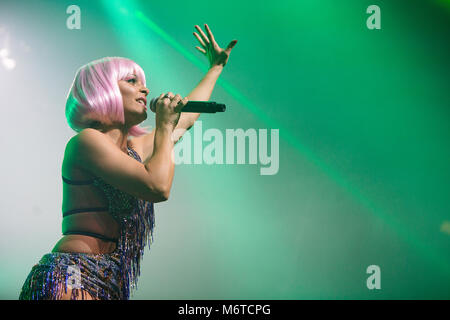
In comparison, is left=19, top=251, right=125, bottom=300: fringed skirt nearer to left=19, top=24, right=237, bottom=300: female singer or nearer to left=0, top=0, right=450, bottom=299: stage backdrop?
left=19, top=24, right=237, bottom=300: female singer

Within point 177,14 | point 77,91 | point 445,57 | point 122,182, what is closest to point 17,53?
point 177,14

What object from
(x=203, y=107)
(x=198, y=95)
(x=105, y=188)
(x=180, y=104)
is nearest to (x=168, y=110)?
(x=180, y=104)

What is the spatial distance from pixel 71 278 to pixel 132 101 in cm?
46

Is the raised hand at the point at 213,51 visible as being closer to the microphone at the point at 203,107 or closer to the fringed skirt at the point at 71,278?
the microphone at the point at 203,107

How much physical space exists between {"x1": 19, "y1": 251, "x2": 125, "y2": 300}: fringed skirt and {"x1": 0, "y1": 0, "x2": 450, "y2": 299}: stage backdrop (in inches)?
67.3

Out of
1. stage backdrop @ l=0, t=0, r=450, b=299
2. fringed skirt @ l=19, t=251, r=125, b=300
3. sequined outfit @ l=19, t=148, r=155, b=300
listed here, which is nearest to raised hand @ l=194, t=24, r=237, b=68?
sequined outfit @ l=19, t=148, r=155, b=300

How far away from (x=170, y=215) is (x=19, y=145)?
1093 millimetres

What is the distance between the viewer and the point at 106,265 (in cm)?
100

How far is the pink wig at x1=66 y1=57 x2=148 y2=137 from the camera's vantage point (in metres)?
1.05

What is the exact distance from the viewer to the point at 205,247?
9.13 feet

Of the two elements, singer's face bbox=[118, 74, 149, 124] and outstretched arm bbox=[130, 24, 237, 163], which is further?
outstretched arm bbox=[130, 24, 237, 163]

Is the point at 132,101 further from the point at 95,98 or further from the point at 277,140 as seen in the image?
the point at 277,140

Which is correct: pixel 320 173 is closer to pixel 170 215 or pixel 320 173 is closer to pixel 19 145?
pixel 170 215

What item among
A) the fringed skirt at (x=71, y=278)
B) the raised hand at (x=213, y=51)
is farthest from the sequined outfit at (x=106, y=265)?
the raised hand at (x=213, y=51)
